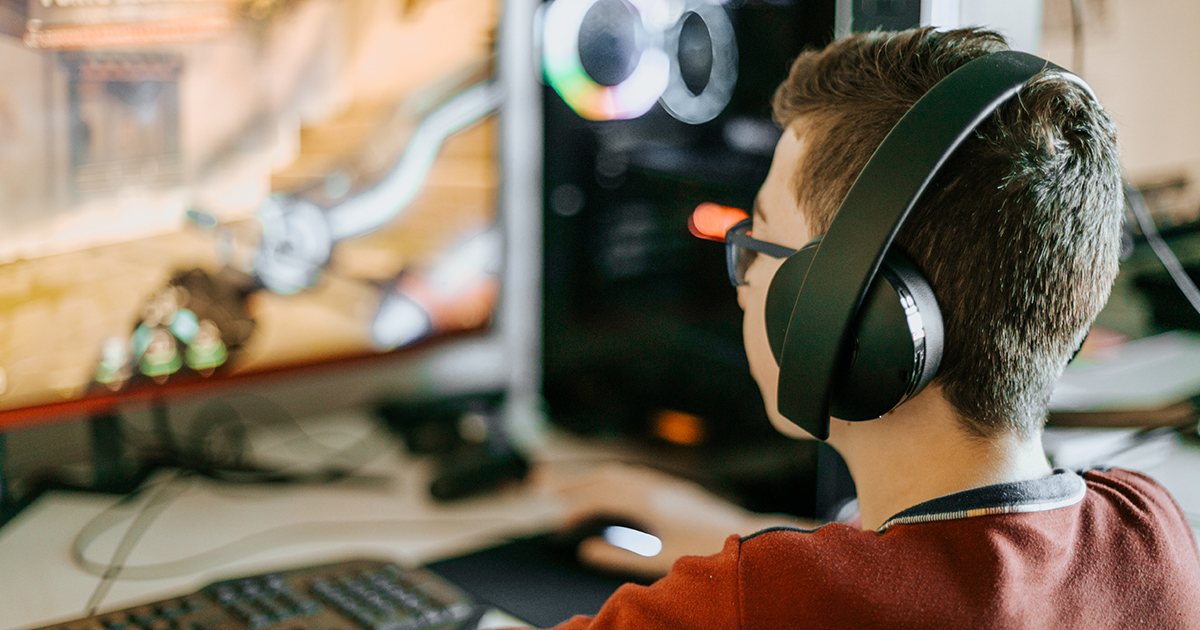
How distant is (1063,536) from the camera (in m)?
0.43

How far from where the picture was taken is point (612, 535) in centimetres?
76

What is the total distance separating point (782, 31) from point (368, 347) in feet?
1.68

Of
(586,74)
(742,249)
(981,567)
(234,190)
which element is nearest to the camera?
(981,567)

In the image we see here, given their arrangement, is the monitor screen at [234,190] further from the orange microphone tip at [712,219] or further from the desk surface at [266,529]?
the orange microphone tip at [712,219]

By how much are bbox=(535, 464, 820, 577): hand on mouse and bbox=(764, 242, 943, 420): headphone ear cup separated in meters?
0.31

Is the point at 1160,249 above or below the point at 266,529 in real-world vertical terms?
above

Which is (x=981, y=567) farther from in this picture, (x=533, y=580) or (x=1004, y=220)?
(x=533, y=580)

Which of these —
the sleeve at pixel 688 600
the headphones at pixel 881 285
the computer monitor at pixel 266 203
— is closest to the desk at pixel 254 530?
the computer monitor at pixel 266 203

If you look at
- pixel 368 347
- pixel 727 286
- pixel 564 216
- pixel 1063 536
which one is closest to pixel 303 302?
pixel 368 347

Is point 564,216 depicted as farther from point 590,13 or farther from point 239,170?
point 239,170

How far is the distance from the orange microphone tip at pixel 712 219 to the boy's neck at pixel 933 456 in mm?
370

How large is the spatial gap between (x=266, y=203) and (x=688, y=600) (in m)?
0.61

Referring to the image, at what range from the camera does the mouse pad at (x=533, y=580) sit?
26.5 inches

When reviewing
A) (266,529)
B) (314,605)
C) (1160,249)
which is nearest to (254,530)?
(266,529)
